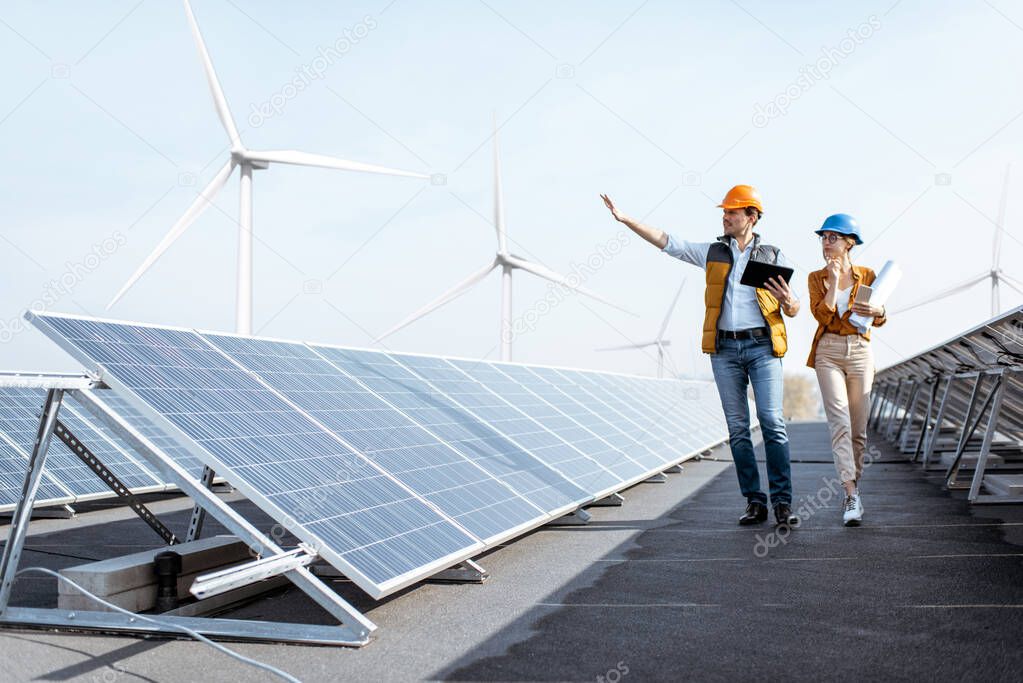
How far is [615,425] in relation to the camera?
A: 14.3 metres

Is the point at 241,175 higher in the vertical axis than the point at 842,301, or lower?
higher

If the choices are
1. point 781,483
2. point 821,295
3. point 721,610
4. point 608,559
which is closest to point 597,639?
point 721,610

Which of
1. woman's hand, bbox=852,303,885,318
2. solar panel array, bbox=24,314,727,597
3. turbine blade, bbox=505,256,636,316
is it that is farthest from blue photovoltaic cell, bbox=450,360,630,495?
turbine blade, bbox=505,256,636,316

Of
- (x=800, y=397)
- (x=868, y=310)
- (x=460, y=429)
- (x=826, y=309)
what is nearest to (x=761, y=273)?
(x=826, y=309)

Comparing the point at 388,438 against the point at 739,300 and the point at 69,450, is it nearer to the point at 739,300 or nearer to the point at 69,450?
the point at 739,300

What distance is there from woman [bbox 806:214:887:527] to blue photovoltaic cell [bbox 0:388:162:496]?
8.80 m

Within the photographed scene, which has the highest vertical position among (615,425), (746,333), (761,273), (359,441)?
(761,273)

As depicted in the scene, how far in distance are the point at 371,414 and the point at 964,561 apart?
15.0ft

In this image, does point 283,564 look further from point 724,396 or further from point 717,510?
point 717,510

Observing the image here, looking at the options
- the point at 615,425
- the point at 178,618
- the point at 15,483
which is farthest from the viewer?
the point at 615,425

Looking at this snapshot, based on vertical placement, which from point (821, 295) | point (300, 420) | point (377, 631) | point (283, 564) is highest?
point (821, 295)

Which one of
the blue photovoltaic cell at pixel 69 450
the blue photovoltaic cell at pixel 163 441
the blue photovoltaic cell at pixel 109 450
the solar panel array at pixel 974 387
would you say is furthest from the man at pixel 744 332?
the blue photovoltaic cell at pixel 109 450

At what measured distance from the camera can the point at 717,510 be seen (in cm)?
1009

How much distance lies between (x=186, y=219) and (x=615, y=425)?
11.4 metres
